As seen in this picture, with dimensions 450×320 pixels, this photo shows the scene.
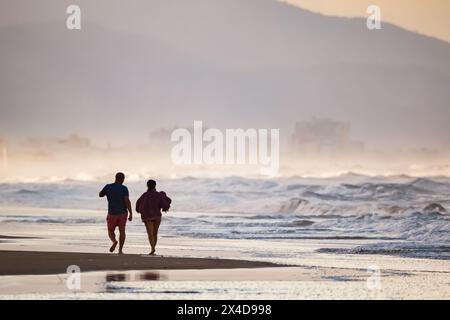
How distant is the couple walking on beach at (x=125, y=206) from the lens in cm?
1563

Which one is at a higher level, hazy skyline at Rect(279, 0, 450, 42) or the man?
hazy skyline at Rect(279, 0, 450, 42)

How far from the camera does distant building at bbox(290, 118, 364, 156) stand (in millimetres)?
39000

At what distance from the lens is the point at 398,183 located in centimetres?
3822

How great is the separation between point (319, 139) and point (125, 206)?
2351 centimetres

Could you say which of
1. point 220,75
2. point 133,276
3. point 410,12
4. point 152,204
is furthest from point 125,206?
point 220,75

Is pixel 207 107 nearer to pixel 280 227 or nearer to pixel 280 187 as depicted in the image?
pixel 280 187

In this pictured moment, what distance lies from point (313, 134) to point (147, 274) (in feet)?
86.2

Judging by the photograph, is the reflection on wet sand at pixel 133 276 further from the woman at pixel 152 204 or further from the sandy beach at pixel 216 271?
the woman at pixel 152 204

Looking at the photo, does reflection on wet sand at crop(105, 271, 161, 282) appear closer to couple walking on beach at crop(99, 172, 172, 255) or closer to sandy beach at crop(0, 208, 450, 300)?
sandy beach at crop(0, 208, 450, 300)

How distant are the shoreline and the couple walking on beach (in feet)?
1.22

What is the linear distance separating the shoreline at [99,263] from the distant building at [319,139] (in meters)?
23.4

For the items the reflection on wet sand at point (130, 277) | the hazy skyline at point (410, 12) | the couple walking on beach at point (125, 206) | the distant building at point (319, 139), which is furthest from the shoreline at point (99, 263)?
the distant building at point (319, 139)

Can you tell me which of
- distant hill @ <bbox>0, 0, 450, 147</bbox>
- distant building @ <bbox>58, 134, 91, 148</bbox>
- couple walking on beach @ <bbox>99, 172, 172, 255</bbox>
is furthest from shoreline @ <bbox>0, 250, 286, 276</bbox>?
distant building @ <bbox>58, 134, 91, 148</bbox>
